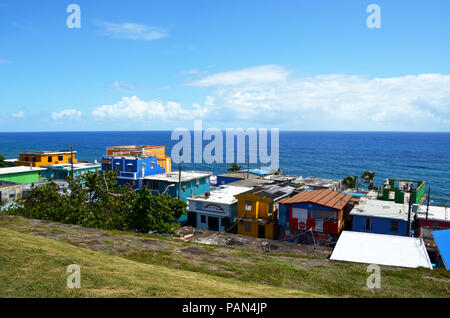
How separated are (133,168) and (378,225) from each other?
136 feet

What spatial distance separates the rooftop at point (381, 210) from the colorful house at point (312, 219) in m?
2.19

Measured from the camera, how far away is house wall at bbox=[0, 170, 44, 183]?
55875 millimetres

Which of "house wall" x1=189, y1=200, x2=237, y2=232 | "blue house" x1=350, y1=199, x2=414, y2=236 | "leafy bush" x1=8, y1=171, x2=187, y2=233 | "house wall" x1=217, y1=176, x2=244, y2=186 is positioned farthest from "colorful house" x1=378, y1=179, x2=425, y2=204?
"leafy bush" x1=8, y1=171, x2=187, y2=233

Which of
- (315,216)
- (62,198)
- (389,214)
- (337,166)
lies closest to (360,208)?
(389,214)

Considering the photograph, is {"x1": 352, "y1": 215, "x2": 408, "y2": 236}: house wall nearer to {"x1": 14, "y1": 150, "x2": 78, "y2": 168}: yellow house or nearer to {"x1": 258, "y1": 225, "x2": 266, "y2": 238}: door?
{"x1": 258, "y1": 225, "x2": 266, "y2": 238}: door

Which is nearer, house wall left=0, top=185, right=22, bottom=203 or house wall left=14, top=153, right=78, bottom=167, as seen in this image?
house wall left=0, top=185, right=22, bottom=203

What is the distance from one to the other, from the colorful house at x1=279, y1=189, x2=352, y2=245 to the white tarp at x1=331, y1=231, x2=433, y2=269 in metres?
5.81

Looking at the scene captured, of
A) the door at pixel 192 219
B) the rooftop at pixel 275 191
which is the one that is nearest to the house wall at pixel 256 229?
the rooftop at pixel 275 191

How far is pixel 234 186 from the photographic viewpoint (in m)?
53.8

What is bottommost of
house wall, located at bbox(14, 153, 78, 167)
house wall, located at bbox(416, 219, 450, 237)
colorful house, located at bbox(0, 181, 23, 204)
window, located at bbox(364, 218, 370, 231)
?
house wall, located at bbox(416, 219, 450, 237)

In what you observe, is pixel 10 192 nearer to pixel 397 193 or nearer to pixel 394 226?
pixel 394 226

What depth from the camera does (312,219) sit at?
35.9 meters
